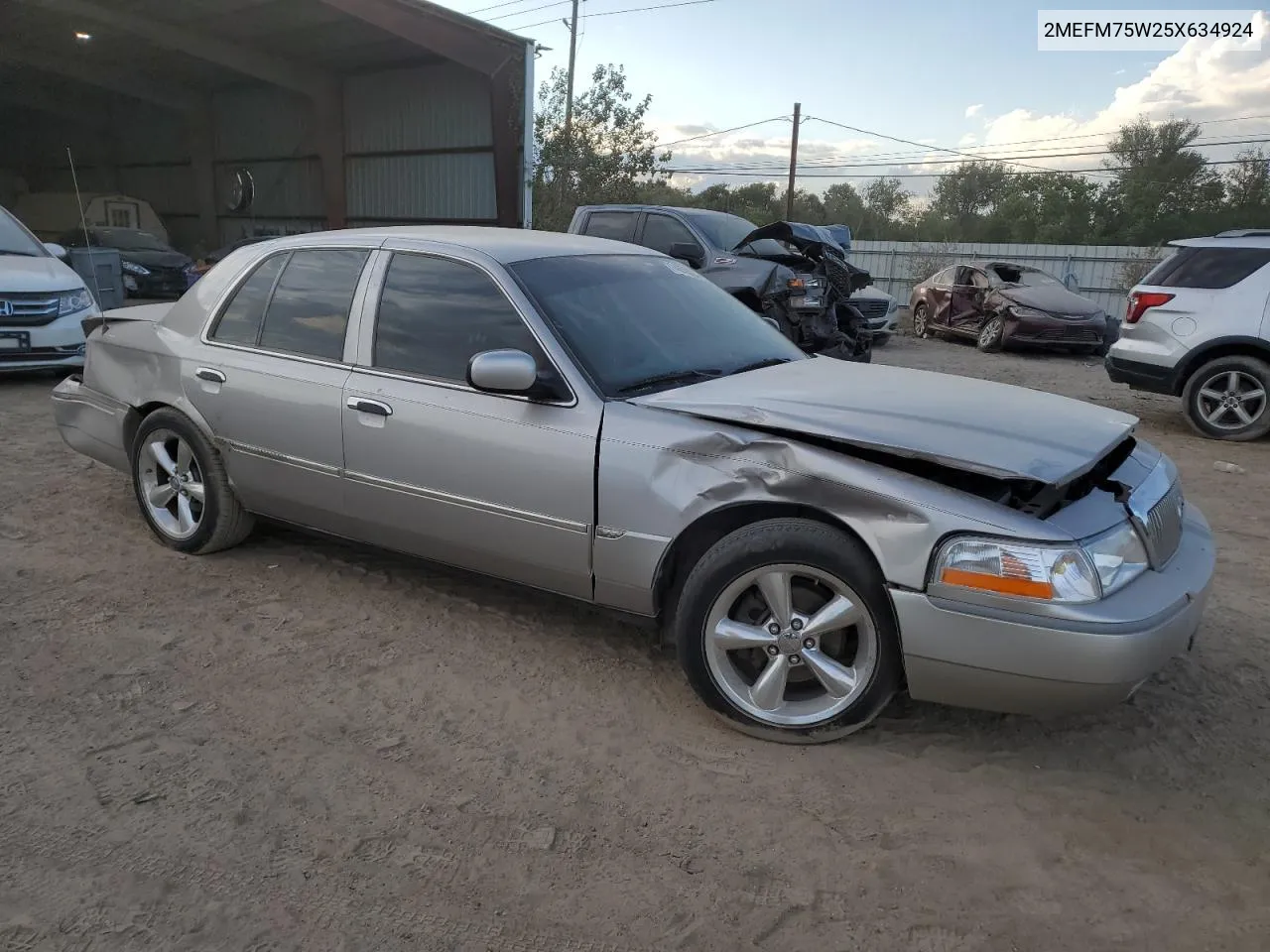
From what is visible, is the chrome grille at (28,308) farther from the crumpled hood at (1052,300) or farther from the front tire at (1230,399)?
the crumpled hood at (1052,300)

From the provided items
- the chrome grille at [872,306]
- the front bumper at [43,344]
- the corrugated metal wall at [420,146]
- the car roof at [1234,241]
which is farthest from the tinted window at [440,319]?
the corrugated metal wall at [420,146]

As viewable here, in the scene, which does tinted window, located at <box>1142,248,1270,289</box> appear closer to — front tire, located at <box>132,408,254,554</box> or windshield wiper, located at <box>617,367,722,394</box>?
windshield wiper, located at <box>617,367,722,394</box>

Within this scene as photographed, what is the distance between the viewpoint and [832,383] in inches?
142

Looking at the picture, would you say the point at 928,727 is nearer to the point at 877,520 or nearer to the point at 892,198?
the point at 877,520

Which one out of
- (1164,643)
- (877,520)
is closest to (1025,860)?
(1164,643)

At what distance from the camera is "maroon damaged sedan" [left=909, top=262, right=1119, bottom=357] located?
14039mm

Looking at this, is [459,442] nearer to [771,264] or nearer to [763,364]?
[763,364]

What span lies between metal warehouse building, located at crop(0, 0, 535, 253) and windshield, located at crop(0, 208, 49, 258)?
7.67 meters

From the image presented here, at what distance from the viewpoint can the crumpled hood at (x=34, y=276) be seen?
870cm

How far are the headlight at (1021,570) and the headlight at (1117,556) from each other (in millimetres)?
64

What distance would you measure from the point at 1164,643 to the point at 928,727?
2.67ft

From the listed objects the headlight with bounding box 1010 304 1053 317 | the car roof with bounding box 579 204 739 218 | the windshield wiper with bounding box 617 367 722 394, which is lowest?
the headlight with bounding box 1010 304 1053 317

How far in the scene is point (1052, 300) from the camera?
564 inches

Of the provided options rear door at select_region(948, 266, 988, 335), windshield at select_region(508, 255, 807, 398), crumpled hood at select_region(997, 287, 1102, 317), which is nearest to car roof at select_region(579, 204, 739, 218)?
crumpled hood at select_region(997, 287, 1102, 317)
